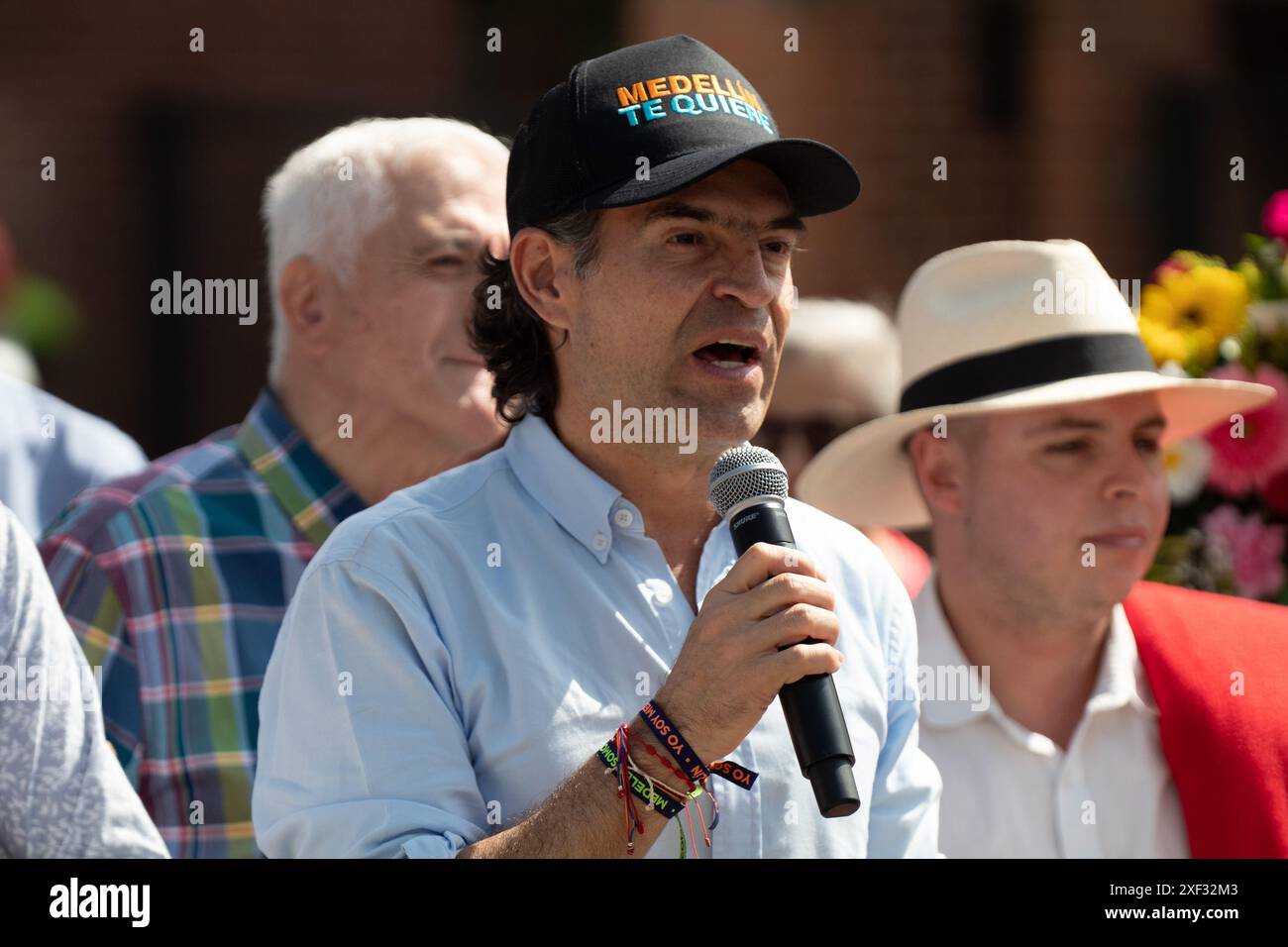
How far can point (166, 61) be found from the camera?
684 cm

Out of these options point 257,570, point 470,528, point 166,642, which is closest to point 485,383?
point 257,570

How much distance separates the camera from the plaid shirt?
316 centimetres

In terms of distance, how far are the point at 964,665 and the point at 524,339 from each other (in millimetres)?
1131

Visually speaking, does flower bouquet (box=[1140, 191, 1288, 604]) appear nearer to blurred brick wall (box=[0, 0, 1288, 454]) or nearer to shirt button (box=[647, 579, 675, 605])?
shirt button (box=[647, 579, 675, 605])

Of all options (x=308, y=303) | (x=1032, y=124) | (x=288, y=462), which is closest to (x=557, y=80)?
(x=1032, y=124)

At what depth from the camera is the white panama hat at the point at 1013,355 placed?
3408 millimetres

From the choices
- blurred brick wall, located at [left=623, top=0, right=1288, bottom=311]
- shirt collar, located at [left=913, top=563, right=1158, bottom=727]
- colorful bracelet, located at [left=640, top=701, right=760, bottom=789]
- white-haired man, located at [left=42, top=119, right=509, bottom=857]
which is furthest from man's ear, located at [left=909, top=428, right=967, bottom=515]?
blurred brick wall, located at [left=623, top=0, right=1288, bottom=311]

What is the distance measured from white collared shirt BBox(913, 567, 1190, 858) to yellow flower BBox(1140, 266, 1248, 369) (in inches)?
30.0

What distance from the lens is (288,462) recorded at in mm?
3631

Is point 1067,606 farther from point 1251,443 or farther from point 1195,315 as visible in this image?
point 1195,315

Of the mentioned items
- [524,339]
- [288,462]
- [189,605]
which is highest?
[524,339]
